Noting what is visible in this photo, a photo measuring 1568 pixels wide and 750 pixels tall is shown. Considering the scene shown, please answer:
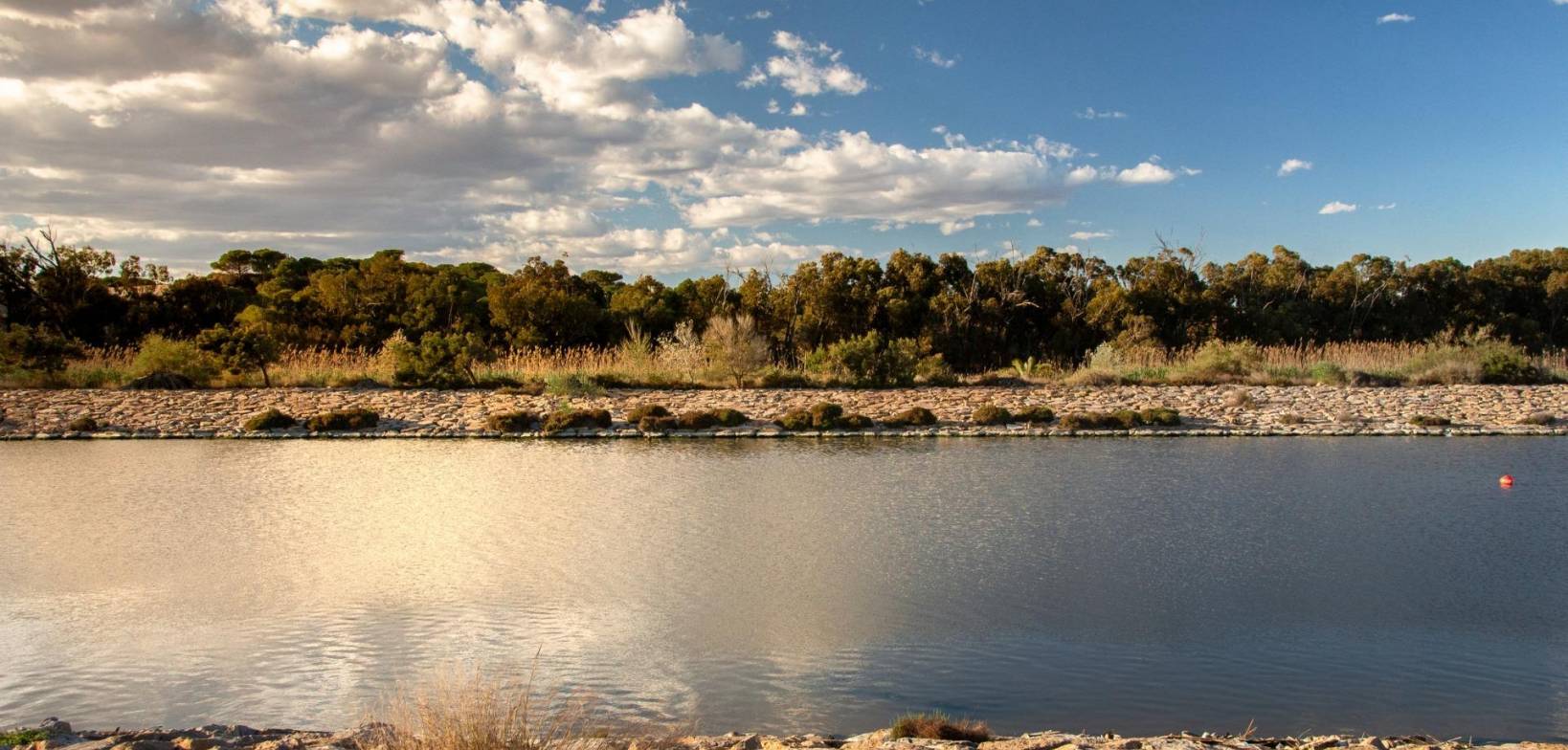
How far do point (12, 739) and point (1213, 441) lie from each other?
1398 centimetres

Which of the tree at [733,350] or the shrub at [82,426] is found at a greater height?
the tree at [733,350]

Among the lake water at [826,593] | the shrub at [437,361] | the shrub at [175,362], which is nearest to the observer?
the lake water at [826,593]

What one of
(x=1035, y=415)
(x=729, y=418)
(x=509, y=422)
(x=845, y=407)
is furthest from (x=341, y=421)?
(x=1035, y=415)

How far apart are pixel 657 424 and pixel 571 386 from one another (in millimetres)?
4080

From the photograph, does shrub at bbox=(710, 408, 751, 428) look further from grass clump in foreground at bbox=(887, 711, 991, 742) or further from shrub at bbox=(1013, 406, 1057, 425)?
grass clump in foreground at bbox=(887, 711, 991, 742)

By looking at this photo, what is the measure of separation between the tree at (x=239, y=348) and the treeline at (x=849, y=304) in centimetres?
358

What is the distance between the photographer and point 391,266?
29.3 meters

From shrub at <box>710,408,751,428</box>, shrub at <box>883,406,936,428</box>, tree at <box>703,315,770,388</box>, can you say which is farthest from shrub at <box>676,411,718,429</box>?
tree at <box>703,315,770,388</box>

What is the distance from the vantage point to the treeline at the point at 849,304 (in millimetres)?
27047

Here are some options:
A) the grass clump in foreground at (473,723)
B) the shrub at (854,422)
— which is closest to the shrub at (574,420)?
the shrub at (854,422)

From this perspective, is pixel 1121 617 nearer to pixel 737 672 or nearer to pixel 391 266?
pixel 737 672

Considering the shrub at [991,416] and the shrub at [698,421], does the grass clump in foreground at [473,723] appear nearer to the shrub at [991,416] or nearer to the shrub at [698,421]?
the shrub at [698,421]

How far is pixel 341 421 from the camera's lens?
16.4 metres

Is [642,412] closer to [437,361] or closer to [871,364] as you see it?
[437,361]
